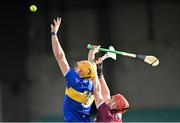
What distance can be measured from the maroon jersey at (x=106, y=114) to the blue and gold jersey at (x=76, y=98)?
0.39ft

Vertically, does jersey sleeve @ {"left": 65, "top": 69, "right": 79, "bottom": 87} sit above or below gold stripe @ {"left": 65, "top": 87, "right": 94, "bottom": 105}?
above

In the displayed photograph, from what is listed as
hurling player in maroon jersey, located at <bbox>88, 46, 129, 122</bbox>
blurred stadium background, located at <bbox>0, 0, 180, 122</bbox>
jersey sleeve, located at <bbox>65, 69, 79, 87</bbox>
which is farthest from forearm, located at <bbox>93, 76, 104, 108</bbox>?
blurred stadium background, located at <bbox>0, 0, 180, 122</bbox>

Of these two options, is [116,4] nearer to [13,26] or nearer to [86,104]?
[13,26]

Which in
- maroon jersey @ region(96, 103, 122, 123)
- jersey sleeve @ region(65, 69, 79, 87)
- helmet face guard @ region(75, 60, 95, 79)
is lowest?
maroon jersey @ region(96, 103, 122, 123)

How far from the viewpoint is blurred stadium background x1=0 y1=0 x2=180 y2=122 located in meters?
12.3

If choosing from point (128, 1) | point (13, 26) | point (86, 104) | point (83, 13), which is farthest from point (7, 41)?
point (86, 104)

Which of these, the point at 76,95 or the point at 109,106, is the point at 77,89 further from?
the point at 109,106

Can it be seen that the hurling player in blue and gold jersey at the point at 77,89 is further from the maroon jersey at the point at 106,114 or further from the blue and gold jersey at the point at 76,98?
the maroon jersey at the point at 106,114

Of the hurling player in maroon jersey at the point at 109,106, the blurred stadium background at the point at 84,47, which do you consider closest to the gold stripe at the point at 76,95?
the hurling player in maroon jersey at the point at 109,106

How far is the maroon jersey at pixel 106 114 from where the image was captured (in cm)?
601

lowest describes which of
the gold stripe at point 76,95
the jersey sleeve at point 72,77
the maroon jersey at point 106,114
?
the maroon jersey at point 106,114

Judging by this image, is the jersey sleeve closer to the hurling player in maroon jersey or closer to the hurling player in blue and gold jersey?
the hurling player in blue and gold jersey

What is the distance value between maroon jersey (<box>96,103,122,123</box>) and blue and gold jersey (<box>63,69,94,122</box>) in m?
0.12

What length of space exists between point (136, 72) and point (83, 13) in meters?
1.37
